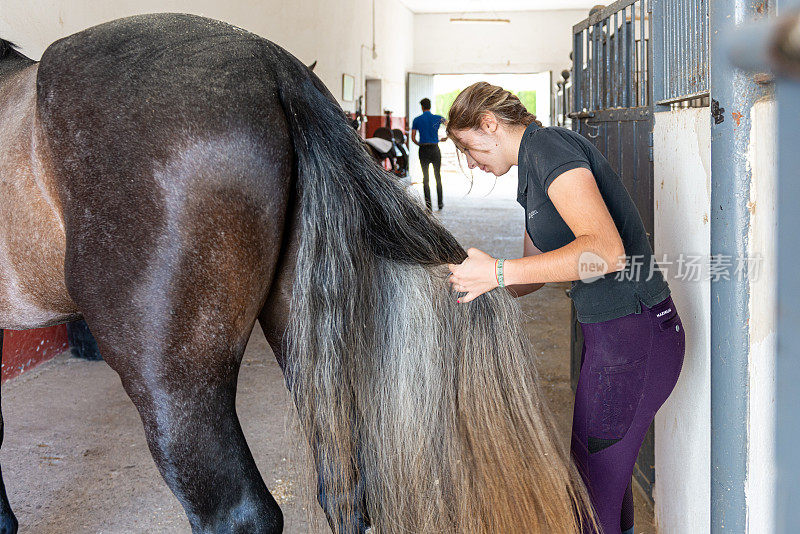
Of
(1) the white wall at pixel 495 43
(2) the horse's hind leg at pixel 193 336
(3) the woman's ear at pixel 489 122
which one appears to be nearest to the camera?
(2) the horse's hind leg at pixel 193 336

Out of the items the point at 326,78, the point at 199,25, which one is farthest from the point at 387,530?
the point at 326,78

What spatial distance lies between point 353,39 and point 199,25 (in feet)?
37.7

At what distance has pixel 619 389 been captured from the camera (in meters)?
1.56

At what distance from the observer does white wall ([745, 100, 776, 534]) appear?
105cm

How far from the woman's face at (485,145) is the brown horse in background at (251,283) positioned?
0.64ft

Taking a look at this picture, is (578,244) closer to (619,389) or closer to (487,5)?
(619,389)

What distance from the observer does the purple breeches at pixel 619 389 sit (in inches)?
60.8

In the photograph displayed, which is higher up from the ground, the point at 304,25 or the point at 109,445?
the point at 304,25

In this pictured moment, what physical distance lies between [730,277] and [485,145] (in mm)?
683

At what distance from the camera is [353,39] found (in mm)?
12398

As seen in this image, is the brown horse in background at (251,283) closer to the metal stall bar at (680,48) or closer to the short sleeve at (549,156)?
the short sleeve at (549,156)

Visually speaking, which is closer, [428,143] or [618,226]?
[618,226]

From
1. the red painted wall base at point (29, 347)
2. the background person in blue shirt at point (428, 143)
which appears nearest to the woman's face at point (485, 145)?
the red painted wall base at point (29, 347)

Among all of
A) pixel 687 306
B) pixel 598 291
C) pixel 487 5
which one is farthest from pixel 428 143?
pixel 598 291
